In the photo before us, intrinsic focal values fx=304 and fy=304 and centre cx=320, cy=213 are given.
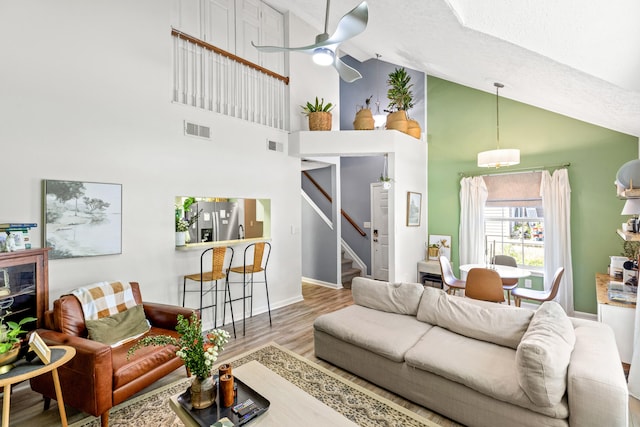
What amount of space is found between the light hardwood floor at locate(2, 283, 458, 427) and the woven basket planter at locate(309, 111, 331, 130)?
2928 millimetres

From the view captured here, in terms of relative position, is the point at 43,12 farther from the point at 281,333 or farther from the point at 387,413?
the point at 387,413

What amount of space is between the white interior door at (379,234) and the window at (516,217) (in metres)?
2.04

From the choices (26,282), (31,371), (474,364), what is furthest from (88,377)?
(474,364)

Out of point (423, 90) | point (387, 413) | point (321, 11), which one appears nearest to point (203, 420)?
point (387, 413)

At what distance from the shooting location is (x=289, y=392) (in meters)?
1.97

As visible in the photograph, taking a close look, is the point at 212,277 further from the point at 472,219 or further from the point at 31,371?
the point at 472,219

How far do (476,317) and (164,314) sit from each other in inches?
113

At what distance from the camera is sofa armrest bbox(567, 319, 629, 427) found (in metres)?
1.64

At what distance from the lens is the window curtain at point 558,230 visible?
4449 millimetres

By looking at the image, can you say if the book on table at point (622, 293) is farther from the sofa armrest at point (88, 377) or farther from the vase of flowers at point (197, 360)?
the sofa armrest at point (88, 377)

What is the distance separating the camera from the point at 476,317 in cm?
262

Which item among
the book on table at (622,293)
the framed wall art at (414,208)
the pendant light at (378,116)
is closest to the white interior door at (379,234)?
the framed wall art at (414,208)

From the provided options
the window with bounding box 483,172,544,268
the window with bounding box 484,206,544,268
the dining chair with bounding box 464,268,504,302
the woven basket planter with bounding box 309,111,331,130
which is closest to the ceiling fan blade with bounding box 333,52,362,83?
the woven basket planter with bounding box 309,111,331,130

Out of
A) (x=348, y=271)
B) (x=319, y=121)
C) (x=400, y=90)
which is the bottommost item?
(x=348, y=271)
